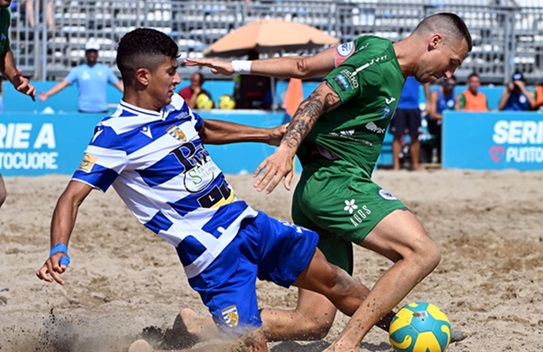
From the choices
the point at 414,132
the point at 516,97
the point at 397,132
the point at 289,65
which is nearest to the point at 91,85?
the point at 397,132

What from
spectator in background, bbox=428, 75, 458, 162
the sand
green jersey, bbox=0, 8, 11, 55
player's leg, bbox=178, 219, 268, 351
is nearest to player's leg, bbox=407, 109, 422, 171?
spectator in background, bbox=428, 75, 458, 162

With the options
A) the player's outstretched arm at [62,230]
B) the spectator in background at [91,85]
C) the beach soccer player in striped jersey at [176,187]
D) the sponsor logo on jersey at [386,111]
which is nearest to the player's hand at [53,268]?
the player's outstretched arm at [62,230]

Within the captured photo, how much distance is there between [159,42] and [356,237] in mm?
1405

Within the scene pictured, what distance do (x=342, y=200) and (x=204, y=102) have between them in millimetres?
10368

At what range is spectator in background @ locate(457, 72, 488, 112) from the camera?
15.3 metres

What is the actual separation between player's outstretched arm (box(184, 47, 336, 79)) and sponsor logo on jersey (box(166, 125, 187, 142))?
743 mm

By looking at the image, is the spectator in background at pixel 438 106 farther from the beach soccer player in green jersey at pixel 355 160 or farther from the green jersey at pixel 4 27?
the beach soccer player in green jersey at pixel 355 160

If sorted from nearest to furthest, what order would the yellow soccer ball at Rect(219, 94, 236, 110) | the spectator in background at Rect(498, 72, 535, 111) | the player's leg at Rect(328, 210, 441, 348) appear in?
the player's leg at Rect(328, 210, 441, 348) < the yellow soccer ball at Rect(219, 94, 236, 110) < the spectator in background at Rect(498, 72, 535, 111)

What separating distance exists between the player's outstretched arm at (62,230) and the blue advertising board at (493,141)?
1102 centimetres

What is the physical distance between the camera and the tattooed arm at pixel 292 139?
3.86m

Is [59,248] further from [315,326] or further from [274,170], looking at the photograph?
[315,326]

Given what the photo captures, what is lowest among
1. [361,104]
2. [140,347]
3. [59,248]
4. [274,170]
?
[140,347]

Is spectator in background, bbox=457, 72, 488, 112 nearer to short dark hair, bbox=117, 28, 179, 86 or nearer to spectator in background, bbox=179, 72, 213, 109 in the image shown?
spectator in background, bbox=179, 72, 213, 109

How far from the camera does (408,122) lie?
14.1m
